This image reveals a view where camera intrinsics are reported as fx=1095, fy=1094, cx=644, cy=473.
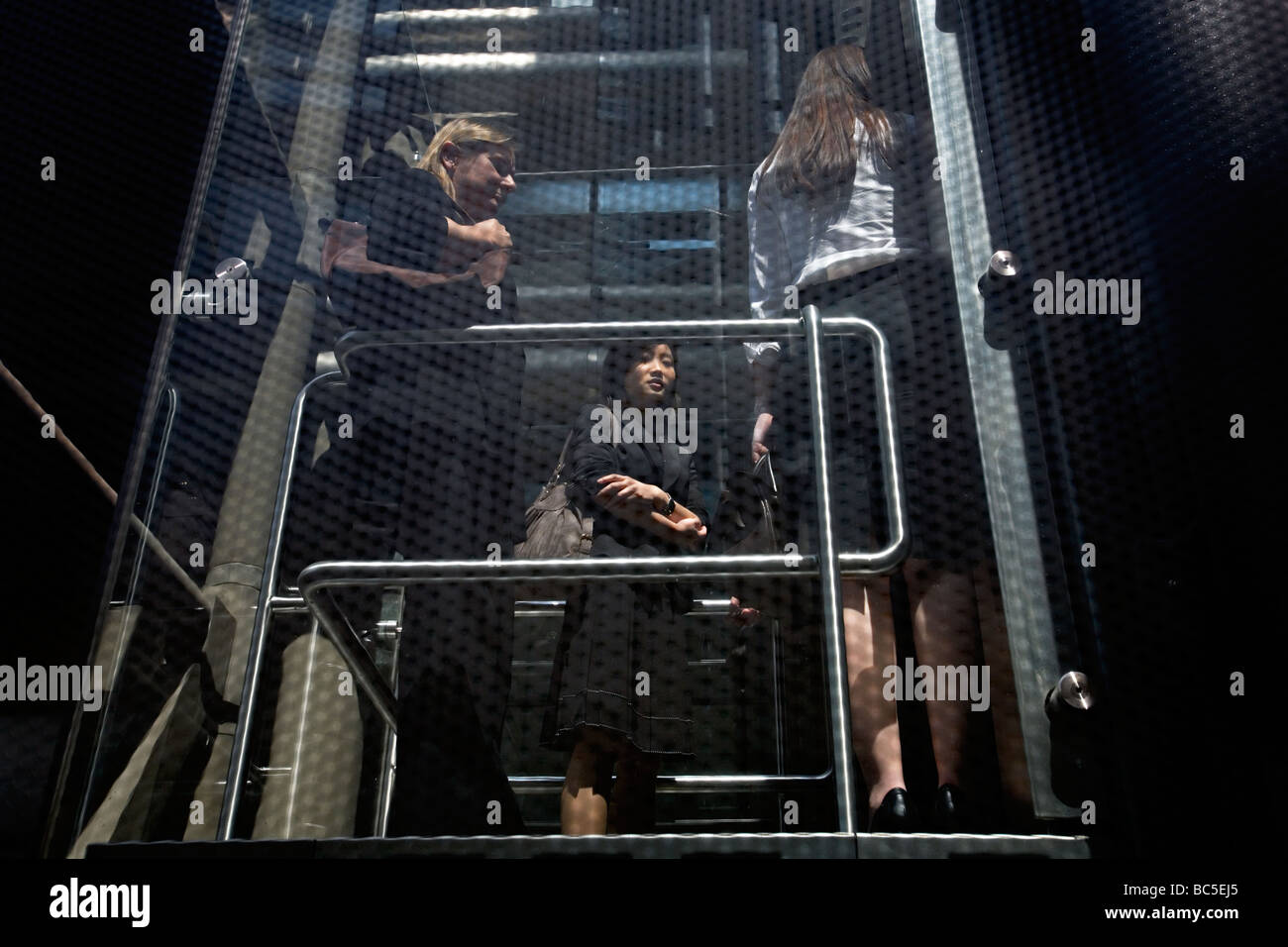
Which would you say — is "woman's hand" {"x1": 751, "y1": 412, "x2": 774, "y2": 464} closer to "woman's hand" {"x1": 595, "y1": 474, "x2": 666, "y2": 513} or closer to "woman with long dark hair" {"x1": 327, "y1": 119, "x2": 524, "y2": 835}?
"woman's hand" {"x1": 595, "y1": 474, "x2": 666, "y2": 513}

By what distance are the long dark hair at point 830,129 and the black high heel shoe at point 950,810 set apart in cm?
60

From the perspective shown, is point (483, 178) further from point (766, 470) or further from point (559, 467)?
point (766, 470)

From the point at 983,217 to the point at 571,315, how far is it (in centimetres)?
65

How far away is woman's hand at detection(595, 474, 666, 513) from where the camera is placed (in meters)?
0.99

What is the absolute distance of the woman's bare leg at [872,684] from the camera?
873mm

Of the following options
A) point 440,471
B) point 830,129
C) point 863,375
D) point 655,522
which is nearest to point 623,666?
point 655,522

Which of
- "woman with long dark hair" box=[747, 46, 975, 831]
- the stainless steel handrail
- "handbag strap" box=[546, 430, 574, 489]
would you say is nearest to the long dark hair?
"woman with long dark hair" box=[747, 46, 975, 831]

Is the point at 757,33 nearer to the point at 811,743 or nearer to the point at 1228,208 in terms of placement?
the point at 1228,208

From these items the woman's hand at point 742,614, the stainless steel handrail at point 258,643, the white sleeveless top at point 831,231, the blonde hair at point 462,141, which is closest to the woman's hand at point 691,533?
the woman's hand at point 742,614

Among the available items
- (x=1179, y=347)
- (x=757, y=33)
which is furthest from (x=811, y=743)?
(x=757, y=33)
